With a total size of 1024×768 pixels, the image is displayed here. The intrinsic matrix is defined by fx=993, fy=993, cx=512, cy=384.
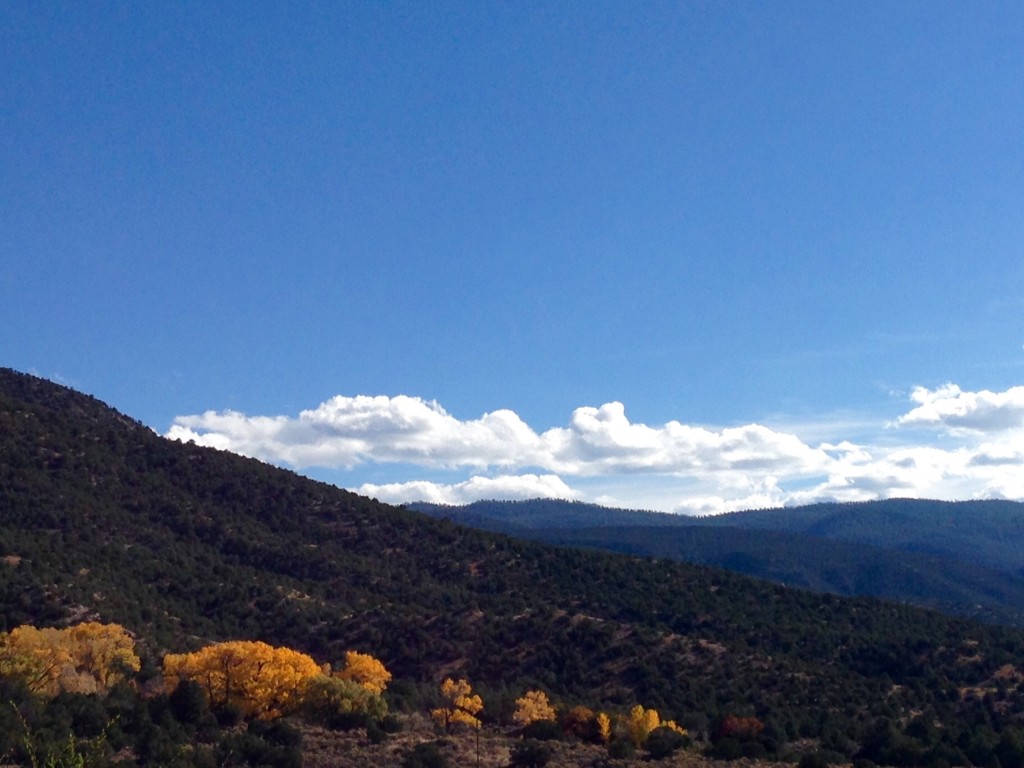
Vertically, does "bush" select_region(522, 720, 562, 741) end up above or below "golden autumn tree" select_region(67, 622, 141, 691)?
below

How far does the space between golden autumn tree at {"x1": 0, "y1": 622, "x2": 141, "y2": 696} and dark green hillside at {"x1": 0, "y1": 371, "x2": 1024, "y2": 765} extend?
11.0 meters

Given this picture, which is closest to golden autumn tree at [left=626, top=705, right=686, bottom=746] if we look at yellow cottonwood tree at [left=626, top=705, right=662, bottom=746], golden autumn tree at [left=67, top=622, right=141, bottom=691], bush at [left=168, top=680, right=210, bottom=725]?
yellow cottonwood tree at [left=626, top=705, right=662, bottom=746]

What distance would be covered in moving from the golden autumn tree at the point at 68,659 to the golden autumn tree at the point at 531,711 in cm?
1384

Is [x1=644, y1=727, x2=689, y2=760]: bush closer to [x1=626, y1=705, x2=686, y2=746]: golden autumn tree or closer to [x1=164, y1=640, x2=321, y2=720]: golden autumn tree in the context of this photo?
[x1=626, y1=705, x2=686, y2=746]: golden autumn tree

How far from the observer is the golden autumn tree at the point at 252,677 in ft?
104

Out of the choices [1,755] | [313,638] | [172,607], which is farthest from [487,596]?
[1,755]

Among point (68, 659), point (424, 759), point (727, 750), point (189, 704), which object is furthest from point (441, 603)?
point (424, 759)

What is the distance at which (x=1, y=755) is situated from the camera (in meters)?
21.8

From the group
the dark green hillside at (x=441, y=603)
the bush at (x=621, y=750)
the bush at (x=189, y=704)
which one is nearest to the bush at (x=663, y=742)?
the bush at (x=621, y=750)

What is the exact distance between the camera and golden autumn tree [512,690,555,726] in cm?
3484

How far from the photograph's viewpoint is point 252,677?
3212 cm

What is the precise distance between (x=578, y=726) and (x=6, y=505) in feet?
155

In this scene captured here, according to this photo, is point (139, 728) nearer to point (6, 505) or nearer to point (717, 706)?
point (717, 706)

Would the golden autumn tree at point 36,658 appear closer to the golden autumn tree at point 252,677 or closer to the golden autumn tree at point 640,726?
the golden autumn tree at point 252,677
